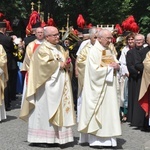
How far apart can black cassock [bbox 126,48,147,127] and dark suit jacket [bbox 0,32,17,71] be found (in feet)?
11.2

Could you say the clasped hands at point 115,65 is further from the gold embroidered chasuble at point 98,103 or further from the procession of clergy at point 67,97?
the gold embroidered chasuble at point 98,103

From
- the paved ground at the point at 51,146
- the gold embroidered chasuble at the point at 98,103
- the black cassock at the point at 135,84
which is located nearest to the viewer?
the gold embroidered chasuble at the point at 98,103

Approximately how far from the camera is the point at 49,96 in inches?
320

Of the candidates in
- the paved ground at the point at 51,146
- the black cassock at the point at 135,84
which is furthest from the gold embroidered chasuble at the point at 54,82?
the black cassock at the point at 135,84

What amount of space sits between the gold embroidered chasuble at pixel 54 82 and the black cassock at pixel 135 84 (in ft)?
7.41

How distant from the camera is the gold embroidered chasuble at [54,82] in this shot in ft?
26.7

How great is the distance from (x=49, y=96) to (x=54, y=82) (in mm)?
246

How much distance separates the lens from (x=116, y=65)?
8.17 m

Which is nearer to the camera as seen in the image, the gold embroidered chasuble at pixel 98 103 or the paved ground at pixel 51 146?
the gold embroidered chasuble at pixel 98 103

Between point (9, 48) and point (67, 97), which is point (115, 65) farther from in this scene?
point (9, 48)

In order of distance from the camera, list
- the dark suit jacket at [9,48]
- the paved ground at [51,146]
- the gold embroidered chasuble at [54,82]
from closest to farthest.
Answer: the gold embroidered chasuble at [54,82], the paved ground at [51,146], the dark suit jacket at [9,48]

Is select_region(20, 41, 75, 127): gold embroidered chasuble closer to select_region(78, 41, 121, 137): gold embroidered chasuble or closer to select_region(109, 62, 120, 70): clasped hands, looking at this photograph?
select_region(78, 41, 121, 137): gold embroidered chasuble

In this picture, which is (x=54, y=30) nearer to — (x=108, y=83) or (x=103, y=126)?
(x=108, y=83)

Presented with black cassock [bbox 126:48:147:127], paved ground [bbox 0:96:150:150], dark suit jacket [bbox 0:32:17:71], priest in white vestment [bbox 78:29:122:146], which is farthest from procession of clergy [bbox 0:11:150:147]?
dark suit jacket [bbox 0:32:17:71]
